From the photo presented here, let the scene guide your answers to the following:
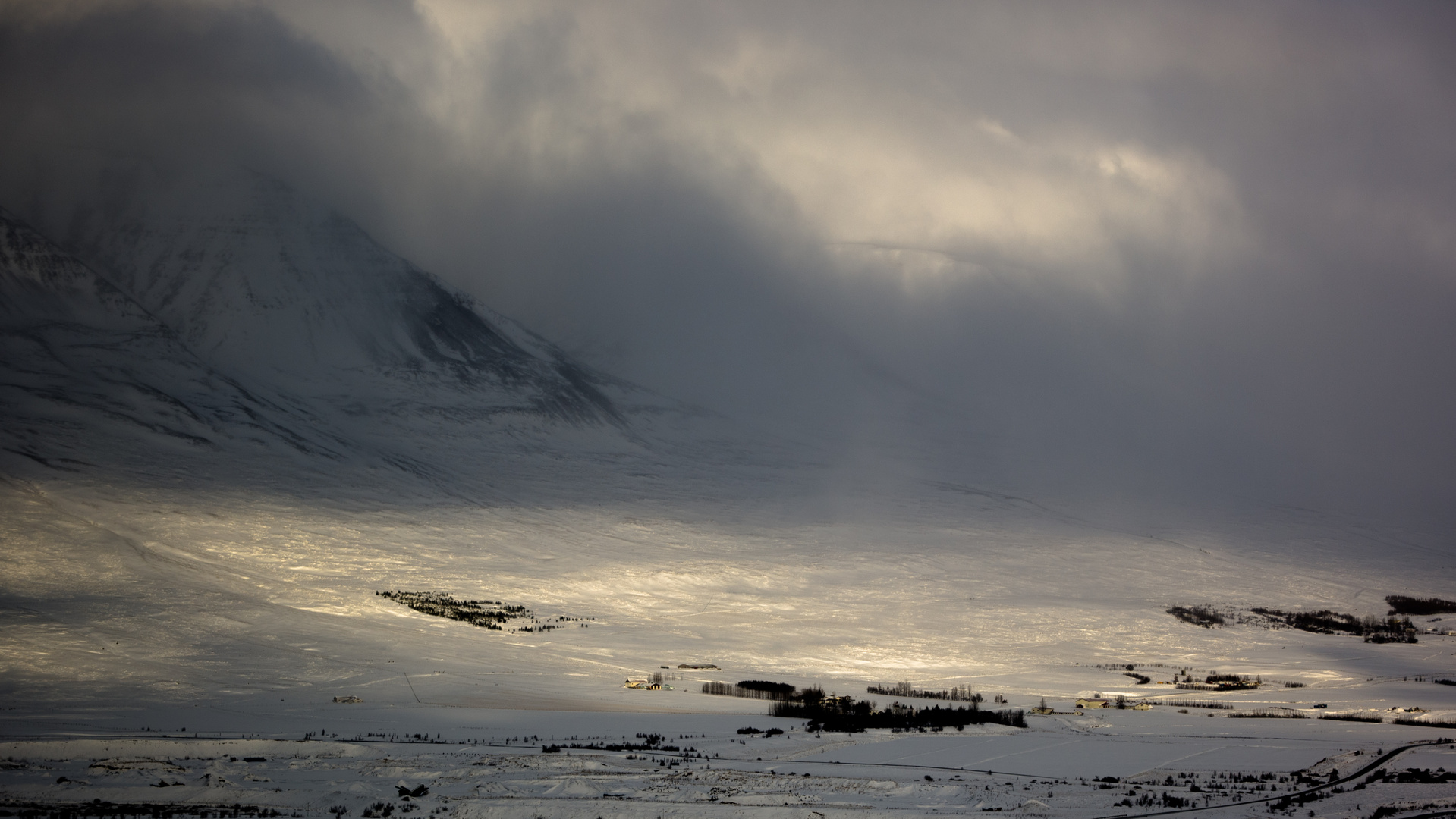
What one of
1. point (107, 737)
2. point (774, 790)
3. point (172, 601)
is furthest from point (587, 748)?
point (172, 601)

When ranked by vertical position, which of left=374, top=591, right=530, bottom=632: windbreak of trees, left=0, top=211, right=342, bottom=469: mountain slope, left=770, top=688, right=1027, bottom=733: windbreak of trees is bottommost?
left=770, top=688, right=1027, bottom=733: windbreak of trees

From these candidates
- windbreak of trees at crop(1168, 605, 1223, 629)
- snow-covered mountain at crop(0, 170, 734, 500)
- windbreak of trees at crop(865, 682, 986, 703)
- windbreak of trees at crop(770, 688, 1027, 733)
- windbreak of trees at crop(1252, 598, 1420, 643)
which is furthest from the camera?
snow-covered mountain at crop(0, 170, 734, 500)

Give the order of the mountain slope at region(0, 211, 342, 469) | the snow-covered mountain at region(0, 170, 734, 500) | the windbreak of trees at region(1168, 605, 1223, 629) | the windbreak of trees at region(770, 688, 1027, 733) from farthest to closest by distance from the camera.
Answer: the snow-covered mountain at region(0, 170, 734, 500), the mountain slope at region(0, 211, 342, 469), the windbreak of trees at region(1168, 605, 1223, 629), the windbreak of trees at region(770, 688, 1027, 733)

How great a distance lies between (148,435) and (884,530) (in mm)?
57733

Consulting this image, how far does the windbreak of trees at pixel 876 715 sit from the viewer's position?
3281 cm

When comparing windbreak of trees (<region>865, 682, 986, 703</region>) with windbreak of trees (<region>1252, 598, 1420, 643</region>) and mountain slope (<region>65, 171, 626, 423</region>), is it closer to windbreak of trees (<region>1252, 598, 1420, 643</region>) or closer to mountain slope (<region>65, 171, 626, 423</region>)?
windbreak of trees (<region>1252, 598, 1420, 643</region>)

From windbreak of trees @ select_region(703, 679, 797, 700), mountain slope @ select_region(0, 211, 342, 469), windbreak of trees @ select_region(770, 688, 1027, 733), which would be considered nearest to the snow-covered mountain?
mountain slope @ select_region(0, 211, 342, 469)

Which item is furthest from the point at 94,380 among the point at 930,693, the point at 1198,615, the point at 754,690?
the point at 1198,615

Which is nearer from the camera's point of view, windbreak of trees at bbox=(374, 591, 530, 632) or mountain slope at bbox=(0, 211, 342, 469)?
windbreak of trees at bbox=(374, 591, 530, 632)

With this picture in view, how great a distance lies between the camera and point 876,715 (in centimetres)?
3397

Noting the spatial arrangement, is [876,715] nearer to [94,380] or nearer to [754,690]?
[754,690]

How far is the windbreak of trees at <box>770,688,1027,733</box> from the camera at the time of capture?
32.8 metres

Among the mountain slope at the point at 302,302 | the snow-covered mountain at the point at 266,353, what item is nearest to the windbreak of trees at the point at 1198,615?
the snow-covered mountain at the point at 266,353

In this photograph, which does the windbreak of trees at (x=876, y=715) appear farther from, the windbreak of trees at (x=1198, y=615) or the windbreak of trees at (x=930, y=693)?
the windbreak of trees at (x=1198, y=615)
